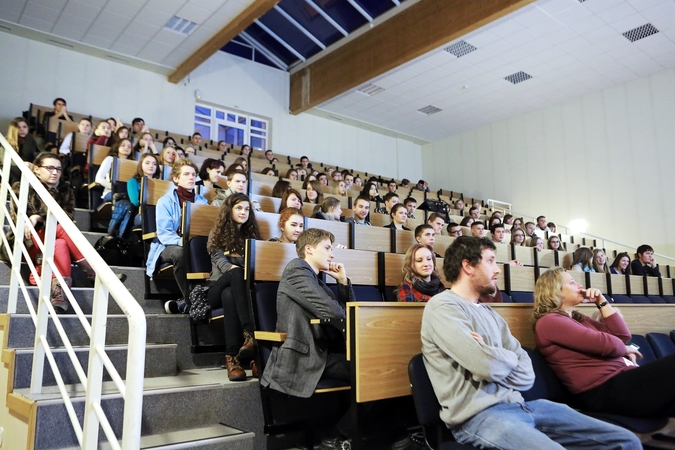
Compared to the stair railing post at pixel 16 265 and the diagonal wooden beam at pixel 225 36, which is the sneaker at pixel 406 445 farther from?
the diagonal wooden beam at pixel 225 36

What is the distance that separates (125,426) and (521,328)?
1.35m

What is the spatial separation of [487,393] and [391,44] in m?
5.55

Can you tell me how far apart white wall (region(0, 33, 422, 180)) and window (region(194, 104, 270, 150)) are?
0.15 meters

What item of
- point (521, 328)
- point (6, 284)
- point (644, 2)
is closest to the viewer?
point (521, 328)

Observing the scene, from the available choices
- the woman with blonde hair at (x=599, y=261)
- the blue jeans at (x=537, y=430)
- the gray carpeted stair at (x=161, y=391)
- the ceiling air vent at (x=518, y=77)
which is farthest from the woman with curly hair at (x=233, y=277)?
the ceiling air vent at (x=518, y=77)

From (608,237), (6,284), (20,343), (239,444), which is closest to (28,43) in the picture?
(6,284)

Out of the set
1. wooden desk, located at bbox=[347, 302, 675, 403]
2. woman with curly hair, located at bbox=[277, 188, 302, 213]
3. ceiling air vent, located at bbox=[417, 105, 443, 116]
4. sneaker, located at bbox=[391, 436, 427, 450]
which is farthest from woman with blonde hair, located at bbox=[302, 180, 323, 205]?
ceiling air vent, located at bbox=[417, 105, 443, 116]

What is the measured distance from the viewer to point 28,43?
234 inches

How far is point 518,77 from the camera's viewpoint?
690 centimetres

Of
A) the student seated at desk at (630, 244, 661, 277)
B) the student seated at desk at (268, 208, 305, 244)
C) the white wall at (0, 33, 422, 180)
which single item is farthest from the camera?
the white wall at (0, 33, 422, 180)

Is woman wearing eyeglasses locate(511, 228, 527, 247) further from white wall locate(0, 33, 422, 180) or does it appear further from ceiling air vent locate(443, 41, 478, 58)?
white wall locate(0, 33, 422, 180)

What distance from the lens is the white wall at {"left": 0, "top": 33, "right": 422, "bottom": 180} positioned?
5879mm

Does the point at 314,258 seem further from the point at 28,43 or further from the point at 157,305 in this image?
the point at 28,43

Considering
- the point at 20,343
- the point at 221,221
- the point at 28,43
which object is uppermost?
the point at 28,43
